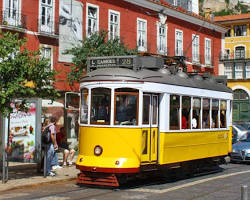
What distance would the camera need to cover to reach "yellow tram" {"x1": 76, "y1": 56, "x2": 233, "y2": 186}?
12.6 meters

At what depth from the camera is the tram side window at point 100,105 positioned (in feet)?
42.1

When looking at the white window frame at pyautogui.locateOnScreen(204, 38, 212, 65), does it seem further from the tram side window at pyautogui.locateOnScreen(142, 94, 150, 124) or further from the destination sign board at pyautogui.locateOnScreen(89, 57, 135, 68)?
the tram side window at pyautogui.locateOnScreen(142, 94, 150, 124)

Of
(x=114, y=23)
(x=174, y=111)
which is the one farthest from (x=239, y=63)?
(x=174, y=111)

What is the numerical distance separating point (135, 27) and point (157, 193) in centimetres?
2015

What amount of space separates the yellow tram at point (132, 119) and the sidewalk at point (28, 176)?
1494 millimetres

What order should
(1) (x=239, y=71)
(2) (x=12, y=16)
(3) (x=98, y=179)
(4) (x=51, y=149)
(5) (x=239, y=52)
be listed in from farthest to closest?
(5) (x=239, y=52)
(1) (x=239, y=71)
(2) (x=12, y=16)
(4) (x=51, y=149)
(3) (x=98, y=179)

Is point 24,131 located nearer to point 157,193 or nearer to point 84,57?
point 157,193

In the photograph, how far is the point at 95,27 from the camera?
28.1 meters

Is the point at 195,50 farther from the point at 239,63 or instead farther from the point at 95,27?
the point at 239,63

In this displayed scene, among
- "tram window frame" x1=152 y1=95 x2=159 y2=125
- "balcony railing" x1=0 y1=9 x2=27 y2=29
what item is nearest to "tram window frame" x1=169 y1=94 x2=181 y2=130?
"tram window frame" x1=152 y1=95 x2=159 y2=125

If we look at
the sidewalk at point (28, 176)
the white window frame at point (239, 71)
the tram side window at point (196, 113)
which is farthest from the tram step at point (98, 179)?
the white window frame at point (239, 71)

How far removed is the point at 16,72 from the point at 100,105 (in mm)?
2396

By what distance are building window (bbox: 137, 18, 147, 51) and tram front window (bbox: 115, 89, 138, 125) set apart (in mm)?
18587

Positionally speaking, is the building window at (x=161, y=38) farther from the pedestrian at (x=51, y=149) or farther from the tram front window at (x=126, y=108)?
the tram front window at (x=126, y=108)
